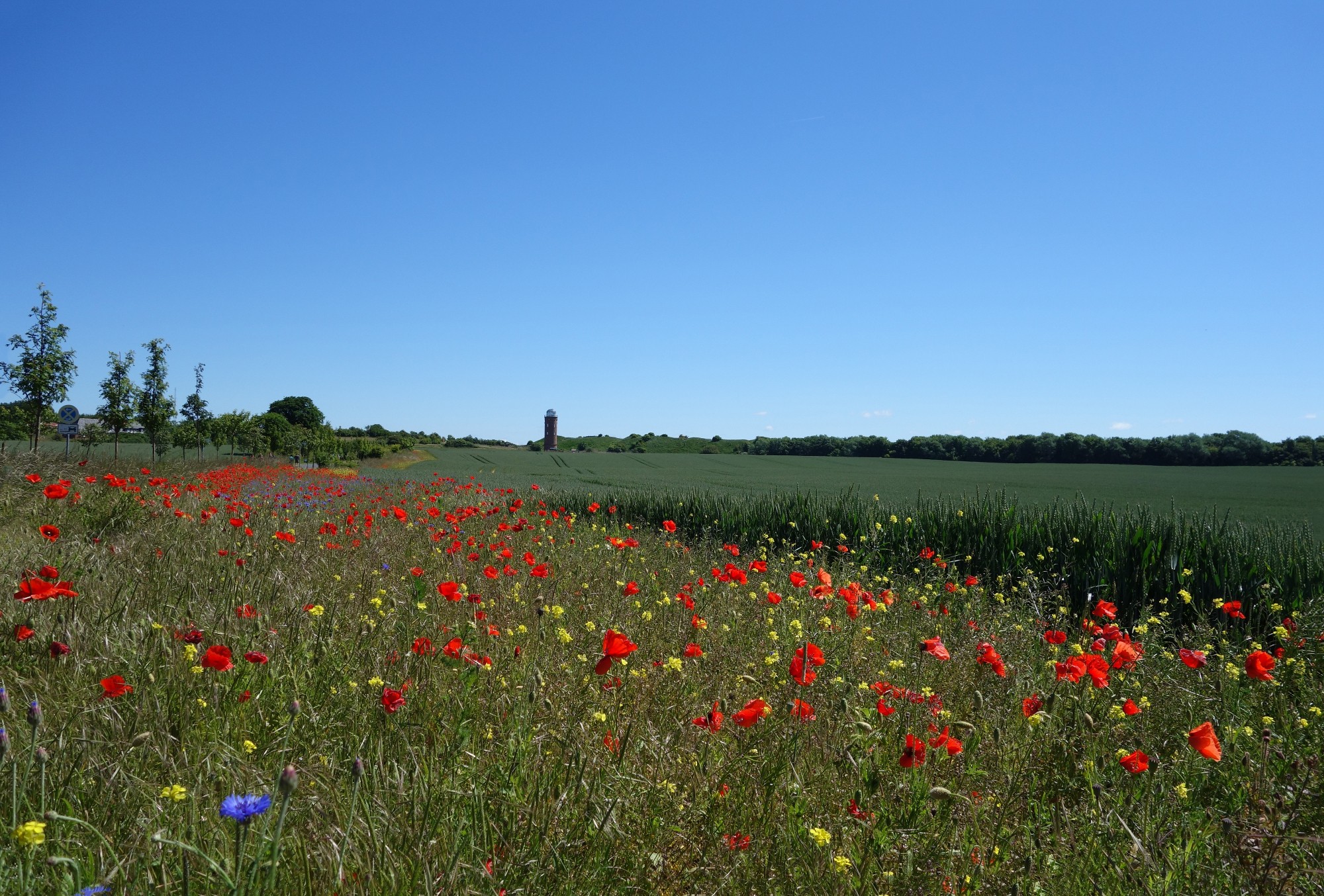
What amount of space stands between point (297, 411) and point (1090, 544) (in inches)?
3723

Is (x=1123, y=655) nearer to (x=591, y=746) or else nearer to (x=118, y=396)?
(x=591, y=746)

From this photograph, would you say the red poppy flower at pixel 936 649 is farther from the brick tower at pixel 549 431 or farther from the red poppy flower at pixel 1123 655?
the brick tower at pixel 549 431

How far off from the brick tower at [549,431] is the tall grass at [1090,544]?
7553cm

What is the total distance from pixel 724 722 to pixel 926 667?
5.23ft

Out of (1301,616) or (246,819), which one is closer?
(246,819)

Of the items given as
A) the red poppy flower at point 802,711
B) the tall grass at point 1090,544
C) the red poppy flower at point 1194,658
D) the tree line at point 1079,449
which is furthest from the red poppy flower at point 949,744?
the tree line at point 1079,449

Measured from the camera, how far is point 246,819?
1.14 meters

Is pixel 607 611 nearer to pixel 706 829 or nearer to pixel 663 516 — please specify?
pixel 706 829

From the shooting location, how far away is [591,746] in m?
2.48

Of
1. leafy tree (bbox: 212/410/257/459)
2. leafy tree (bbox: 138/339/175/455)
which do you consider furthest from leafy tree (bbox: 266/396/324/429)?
leafy tree (bbox: 138/339/175/455)

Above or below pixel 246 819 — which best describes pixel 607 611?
below

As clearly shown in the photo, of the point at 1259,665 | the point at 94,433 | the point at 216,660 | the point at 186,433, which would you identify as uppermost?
the point at 186,433

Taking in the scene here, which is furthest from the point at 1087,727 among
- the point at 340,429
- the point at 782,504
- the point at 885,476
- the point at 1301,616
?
the point at 340,429

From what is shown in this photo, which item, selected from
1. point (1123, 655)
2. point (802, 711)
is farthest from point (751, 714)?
point (1123, 655)
